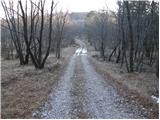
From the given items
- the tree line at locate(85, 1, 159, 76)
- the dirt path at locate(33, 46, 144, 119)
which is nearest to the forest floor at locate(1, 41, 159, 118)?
the dirt path at locate(33, 46, 144, 119)

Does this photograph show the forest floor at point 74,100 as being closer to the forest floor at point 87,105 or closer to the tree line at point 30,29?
the forest floor at point 87,105

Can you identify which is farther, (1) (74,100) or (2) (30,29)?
(2) (30,29)

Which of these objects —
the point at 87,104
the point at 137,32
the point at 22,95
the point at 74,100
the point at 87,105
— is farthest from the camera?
the point at 137,32

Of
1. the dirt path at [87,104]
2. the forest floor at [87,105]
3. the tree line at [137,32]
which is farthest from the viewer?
the tree line at [137,32]


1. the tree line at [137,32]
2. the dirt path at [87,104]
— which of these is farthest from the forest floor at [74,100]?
the tree line at [137,32]

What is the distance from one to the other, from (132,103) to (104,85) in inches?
207

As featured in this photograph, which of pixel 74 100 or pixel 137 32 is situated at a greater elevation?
pixel 137 32

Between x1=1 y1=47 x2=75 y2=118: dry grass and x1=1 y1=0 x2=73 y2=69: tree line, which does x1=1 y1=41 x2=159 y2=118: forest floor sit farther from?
x1=1 y1=0 x2=73 y2=69: tree line

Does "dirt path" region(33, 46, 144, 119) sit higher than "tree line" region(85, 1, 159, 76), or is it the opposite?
"tree line" region(85, 1, 159, 76)

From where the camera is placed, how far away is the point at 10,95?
14.7 metres

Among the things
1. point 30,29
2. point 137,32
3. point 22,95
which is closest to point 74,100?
point 22,95

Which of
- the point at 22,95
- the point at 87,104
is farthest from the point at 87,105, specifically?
the point at 22,95

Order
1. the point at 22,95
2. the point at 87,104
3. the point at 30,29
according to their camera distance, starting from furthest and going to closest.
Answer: the point at 30,29 → the point at 22,95 → the point at 87,104

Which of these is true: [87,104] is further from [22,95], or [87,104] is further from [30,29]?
[30,29]
